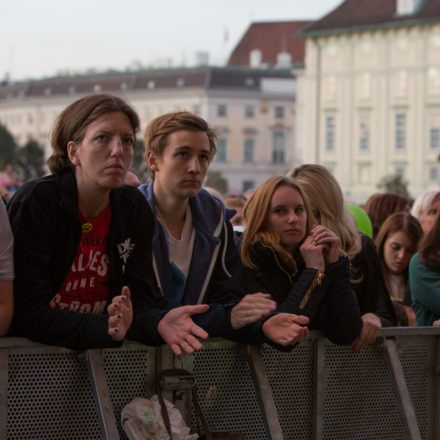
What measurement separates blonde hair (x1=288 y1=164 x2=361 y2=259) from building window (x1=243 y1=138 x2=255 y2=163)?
12737cm

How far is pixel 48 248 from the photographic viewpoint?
188 inches

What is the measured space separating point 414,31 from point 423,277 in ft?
286

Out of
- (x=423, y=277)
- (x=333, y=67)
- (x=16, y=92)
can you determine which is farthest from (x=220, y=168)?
(x=423, y=277)

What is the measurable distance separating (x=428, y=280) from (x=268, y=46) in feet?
448

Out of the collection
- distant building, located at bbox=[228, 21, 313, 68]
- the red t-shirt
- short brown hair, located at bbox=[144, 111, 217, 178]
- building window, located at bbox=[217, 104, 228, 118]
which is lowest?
the red t-shirt

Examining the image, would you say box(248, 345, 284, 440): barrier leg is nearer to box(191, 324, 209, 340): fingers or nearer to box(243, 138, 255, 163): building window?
box(191, 324, 209, 340): fingers

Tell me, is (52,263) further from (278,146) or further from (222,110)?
(278,146)

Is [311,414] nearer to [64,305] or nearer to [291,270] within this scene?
[291,270]

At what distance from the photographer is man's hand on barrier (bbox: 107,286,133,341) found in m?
4.62

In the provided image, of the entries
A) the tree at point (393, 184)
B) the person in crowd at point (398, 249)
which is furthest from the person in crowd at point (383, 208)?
the tree at point (393, 184)

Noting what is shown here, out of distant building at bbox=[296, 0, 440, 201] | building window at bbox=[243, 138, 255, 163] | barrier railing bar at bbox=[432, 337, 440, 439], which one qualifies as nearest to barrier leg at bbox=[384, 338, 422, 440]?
barrier railing bar at bbox=[432, 337, 440, 439]

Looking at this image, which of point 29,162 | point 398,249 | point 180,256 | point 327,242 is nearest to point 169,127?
point 180,256

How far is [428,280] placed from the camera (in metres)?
6.50

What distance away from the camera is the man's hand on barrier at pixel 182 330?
4.69 m
